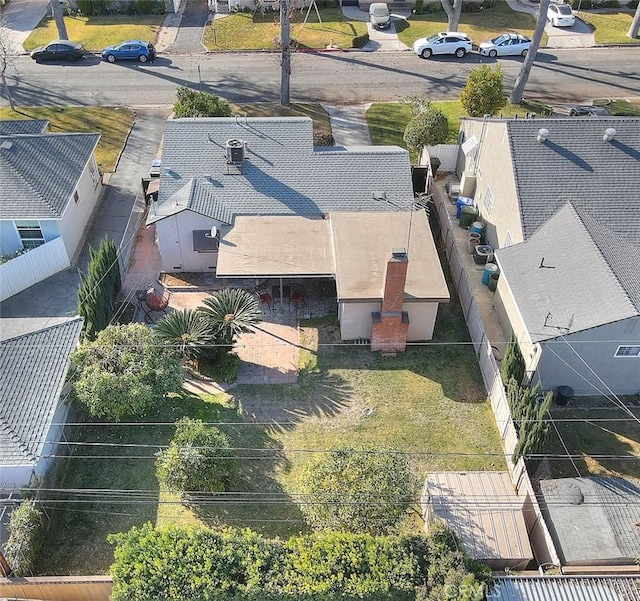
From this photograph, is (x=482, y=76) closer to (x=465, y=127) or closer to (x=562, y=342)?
(x=465, y=127)

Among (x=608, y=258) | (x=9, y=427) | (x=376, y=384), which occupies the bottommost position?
(x=376, y=384)

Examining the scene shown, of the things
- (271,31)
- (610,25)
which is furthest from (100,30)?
(610,25)

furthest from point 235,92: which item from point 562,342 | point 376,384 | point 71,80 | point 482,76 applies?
point 562,342

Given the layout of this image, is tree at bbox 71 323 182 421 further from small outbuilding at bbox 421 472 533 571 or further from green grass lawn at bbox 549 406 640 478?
green grass lawn at bbox 549 406 640 478

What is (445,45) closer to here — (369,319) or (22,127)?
(369,319)

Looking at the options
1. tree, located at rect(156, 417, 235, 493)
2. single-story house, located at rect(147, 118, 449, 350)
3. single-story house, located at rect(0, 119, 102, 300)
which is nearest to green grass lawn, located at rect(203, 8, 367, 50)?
single-story house, located at rect(147, 118, 449, 350)

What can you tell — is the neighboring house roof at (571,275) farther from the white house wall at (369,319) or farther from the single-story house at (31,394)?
the single-story house at (31,394)
